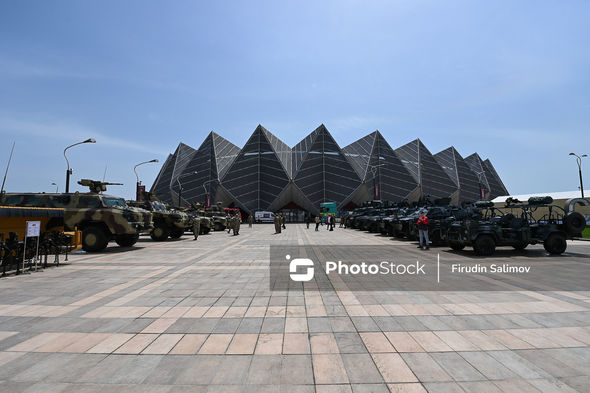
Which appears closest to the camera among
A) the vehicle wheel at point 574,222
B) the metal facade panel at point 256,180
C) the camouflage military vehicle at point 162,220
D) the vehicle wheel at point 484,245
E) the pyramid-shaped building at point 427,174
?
the vehicle wheel at point 484,245

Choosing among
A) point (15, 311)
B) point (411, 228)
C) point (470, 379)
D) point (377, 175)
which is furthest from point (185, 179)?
point (470, 379)

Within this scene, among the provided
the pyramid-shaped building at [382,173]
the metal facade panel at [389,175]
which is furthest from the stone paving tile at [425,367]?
the metal facade panel at [389,175]

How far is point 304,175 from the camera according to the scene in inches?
2427

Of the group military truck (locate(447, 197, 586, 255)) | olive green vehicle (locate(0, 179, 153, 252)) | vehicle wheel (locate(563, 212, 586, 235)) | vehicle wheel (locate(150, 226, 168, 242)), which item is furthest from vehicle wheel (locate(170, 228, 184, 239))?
vehicle wheel (locate(563, 212, 586, 235))

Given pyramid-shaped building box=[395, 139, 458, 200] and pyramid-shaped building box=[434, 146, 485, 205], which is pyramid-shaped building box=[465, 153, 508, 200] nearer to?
pyramid-shaped building box=[434, 146, 485, 205]

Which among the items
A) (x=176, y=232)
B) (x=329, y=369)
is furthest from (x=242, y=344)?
(x=176, y=232)

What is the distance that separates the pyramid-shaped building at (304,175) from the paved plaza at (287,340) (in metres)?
52.1

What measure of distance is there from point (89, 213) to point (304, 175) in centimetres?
5072

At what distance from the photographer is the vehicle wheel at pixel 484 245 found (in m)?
10.9

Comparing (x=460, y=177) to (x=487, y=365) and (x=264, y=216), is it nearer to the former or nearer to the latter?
(x=264, y=216)

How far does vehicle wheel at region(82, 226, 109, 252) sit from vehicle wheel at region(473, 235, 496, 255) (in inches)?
581

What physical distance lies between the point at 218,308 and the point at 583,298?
656 centimetres

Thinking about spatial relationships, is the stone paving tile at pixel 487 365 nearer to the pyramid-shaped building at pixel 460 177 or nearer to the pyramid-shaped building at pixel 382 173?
the pyramid-shaped building at pixel 382 173

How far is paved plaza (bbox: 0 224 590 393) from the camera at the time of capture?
2.71m
